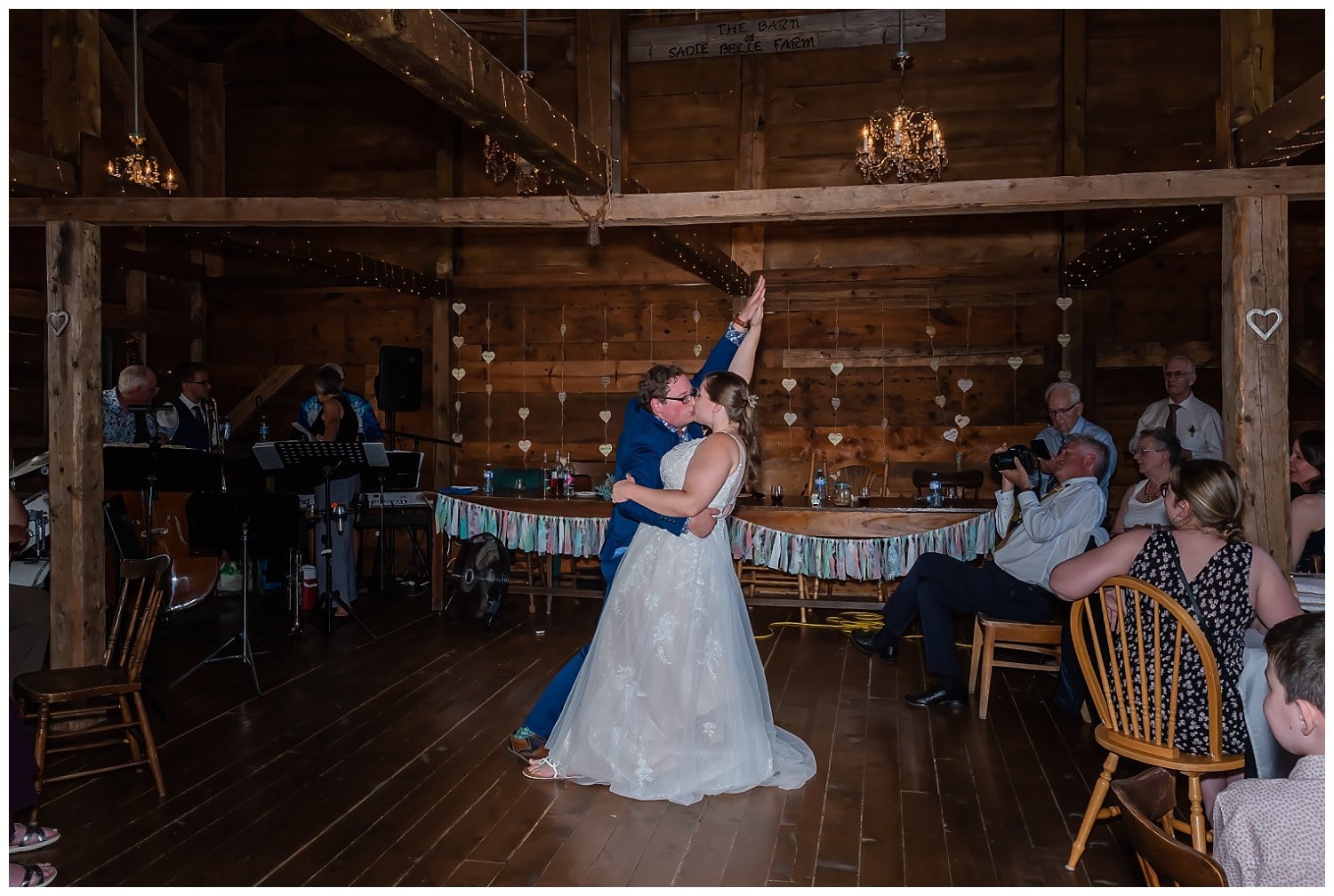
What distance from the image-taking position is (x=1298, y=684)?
1.90 metres

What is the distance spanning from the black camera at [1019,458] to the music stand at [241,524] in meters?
3.69

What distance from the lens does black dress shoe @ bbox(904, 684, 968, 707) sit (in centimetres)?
495

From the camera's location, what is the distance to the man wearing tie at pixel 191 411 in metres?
7.32

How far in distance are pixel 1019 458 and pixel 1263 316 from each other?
1.32 m

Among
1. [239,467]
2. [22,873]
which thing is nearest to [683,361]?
[239,467]

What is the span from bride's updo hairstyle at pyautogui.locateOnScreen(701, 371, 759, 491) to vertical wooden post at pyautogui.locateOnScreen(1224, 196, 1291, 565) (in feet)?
6.66

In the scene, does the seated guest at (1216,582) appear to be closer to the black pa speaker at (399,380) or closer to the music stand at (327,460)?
the music stand at (327,460)

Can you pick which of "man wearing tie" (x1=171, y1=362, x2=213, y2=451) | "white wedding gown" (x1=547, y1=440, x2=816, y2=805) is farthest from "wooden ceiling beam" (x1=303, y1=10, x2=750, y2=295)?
"man wearing tie" (x1=171, y1=362, x2=213, y2=451)

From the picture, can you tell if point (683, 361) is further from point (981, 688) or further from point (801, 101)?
point (981, 688)

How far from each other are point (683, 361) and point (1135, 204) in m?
4.60

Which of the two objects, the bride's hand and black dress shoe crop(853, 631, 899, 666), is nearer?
the bride's hand

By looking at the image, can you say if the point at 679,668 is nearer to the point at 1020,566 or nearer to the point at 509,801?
the point at 509,801

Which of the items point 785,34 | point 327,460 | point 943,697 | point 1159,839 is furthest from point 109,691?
point 785,34

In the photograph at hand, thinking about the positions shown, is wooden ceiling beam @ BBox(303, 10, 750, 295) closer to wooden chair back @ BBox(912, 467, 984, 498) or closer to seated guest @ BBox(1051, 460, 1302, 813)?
seated guest @ BBox(1051, 460, 1302, 813)
